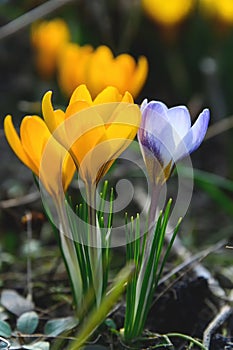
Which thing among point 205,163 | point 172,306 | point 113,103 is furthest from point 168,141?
point 205,163

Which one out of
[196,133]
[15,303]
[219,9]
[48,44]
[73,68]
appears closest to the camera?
[196,133]

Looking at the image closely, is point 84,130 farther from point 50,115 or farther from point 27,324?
point 27,324

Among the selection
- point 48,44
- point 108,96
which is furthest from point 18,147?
point 48,44

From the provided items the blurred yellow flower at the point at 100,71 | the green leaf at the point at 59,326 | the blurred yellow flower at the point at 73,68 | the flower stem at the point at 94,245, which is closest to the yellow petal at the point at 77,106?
the flower stem at the point at 94,245

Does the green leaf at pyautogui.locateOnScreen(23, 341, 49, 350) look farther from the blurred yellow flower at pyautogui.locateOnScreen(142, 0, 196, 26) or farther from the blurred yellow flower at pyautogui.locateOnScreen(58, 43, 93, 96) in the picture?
the blurred yellow flower at pyautogui.locateOnScreen(142, 0, 196, 26)

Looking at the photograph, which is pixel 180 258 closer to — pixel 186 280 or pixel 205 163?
pixel 186 280

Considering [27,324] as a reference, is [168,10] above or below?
above
